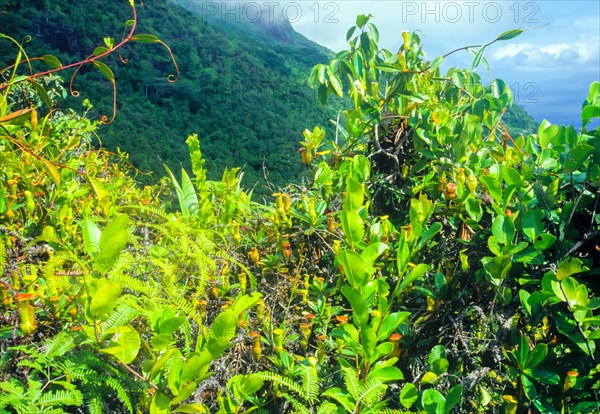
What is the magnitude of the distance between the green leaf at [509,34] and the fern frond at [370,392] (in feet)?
3.55

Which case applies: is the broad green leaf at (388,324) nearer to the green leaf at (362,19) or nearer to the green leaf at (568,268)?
the green leaf at (568,268)

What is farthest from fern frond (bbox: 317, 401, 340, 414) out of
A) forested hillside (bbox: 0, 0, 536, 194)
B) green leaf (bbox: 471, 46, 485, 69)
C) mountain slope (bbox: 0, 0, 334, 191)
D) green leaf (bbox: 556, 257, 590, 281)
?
mountain slope (bbox: 0, 0, 334, 191)

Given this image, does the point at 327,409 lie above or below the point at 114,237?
below

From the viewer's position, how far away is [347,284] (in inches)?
49.8

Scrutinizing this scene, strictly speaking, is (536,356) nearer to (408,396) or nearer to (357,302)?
(408,396)

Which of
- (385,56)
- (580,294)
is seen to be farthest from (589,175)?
(385,56)

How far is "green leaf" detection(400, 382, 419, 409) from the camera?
909 millimetres

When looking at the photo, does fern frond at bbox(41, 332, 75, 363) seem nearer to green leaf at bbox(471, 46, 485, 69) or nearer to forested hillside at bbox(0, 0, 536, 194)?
green leaf at bbox(471, 46, 485, 69)

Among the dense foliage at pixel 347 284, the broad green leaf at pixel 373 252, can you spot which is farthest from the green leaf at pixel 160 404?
the broad green leaf at pixel 373 252

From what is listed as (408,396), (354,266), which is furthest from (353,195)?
(408,396)

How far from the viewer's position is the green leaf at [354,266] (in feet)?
2.93

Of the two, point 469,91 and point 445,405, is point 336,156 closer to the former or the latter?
point 469,91

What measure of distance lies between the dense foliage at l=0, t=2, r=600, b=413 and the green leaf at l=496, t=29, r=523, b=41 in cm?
8

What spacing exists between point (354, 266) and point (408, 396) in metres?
0.26
